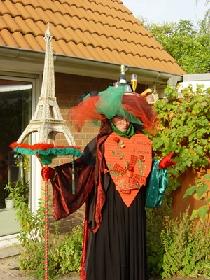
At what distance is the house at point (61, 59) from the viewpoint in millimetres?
5949

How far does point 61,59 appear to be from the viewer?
6000 mm

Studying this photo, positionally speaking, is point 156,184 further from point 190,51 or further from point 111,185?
point 190,51

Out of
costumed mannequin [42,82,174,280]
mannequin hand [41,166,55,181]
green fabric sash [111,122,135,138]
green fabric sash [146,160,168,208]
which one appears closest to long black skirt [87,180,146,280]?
costumed mannequin [42,82,174,280]

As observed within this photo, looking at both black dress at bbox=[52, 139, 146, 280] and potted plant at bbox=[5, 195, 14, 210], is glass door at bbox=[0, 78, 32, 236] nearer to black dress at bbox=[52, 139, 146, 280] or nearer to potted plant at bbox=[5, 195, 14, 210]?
potted plant at bbox=[5, 195, 14, 210]

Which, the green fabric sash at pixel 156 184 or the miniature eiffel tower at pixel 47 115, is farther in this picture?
the green fabric sash at pixel 156 184

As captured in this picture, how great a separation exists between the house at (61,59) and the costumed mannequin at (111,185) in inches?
79.3

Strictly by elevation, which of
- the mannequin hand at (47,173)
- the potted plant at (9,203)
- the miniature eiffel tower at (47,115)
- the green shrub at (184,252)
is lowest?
the green shrub at (184,252)

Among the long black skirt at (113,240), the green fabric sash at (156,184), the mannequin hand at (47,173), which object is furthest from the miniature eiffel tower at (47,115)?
the green fabric sash at (156,184)

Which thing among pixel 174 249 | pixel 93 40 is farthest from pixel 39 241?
pixel 93 40

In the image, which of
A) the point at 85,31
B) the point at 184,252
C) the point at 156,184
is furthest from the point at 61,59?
the point at 184,252

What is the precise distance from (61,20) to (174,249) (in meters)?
3.66

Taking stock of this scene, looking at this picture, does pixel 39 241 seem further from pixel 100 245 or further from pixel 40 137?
pixel 40 137

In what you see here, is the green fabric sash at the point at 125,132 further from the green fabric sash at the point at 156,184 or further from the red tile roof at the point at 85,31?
the red tile roof at the point at 85,31

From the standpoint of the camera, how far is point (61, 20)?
7117 mm
